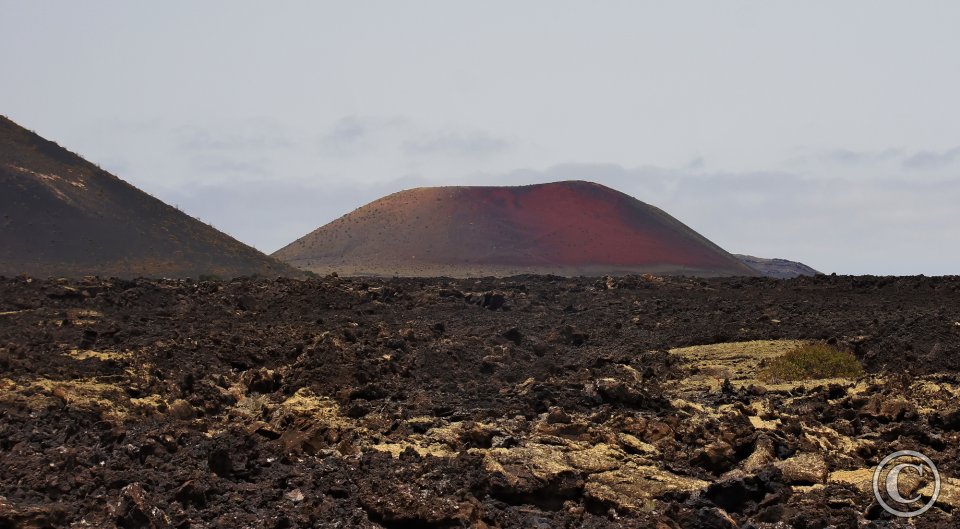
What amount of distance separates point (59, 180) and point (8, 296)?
120 ft

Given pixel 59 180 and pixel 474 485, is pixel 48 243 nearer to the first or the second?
pixel 59 180

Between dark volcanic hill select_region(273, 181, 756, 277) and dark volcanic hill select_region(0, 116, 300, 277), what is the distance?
17.3 metres

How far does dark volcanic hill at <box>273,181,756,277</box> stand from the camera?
83500 millimetres

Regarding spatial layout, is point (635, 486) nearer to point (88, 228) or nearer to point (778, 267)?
point (88, 228)

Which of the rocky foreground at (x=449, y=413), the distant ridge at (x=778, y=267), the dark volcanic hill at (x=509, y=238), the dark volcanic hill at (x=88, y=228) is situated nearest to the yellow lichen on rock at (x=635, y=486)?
the rocky foreground at (x=449, y=413)

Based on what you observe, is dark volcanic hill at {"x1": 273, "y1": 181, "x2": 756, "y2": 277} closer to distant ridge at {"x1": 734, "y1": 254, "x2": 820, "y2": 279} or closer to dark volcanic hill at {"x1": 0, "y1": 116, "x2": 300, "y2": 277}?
distant ridge at {"x1": 734, "y1": 254, "x2": 820, "y2": 279}

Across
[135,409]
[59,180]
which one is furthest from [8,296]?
[59,180]

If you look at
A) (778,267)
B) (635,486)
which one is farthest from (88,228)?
(778,267)

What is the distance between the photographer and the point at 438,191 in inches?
4158

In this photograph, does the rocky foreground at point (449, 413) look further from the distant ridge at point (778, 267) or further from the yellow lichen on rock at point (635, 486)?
the distant ridge at point (778, 267)

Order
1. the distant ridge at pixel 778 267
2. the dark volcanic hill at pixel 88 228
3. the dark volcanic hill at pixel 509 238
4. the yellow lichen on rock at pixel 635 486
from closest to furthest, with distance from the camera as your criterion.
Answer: the yellow lichen on rock at pixel 635 486 → the dark volcanic hill at pixel 88 228 → the dark volcanic hill at pixel 509 238 → the distant ridge at pixel 778 267

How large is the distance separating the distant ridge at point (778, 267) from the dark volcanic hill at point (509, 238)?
9.79m

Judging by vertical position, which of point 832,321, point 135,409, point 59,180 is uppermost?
point 59,180

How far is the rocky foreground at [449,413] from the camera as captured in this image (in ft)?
33.8
